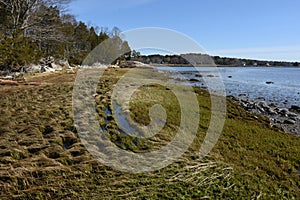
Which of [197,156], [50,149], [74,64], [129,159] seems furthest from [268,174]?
[74,64]

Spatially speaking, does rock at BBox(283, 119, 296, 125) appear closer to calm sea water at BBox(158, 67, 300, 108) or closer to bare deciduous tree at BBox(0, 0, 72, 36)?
calm sea water at BBox(158, 67, 300, 108)

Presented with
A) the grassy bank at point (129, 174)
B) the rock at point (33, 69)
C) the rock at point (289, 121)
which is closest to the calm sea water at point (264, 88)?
the rock at point (289, 121)

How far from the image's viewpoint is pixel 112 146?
6023mm

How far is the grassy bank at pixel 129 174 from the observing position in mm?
4266

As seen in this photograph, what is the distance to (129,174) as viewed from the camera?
15.7 feet

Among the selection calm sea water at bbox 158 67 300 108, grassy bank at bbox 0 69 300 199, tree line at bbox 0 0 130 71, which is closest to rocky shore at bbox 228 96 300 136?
grassy bank at bbox 0 69 300 199

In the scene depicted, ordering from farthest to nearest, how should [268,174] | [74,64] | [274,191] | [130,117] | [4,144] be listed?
[74,64] < [130,117] < [4,144] < [268,174] < [274,191]

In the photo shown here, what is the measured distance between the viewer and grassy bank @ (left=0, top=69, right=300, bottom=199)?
168 inches

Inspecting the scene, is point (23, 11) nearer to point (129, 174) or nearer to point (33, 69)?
point (33, 69)

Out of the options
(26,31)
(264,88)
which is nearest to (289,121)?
(264,88)

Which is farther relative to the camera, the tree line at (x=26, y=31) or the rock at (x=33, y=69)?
the rock at (x=33, y=69)

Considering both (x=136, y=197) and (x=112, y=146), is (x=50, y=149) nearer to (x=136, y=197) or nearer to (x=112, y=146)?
(x=112, y=146)

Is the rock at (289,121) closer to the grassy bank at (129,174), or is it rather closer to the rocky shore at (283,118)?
the rocky shore at (283,118)

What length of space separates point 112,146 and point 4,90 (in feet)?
31.7
